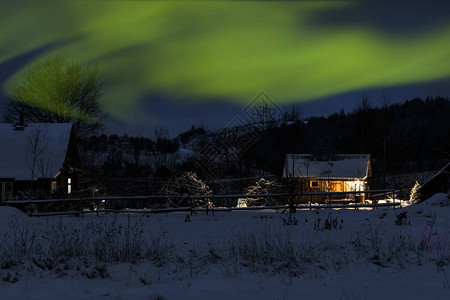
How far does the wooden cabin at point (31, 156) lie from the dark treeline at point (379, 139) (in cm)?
2618

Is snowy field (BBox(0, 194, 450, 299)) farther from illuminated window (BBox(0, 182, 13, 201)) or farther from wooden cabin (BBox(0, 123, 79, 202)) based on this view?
illuminated window (BBox(0, 182, 13, 201))

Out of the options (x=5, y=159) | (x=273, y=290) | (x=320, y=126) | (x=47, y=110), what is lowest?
(x=273, y=290)

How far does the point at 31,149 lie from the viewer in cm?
2800

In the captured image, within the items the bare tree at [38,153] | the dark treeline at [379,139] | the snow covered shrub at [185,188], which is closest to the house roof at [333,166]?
the dark treeline at [379,139]

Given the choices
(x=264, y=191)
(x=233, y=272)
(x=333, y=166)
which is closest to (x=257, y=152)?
(x=333, y=166)

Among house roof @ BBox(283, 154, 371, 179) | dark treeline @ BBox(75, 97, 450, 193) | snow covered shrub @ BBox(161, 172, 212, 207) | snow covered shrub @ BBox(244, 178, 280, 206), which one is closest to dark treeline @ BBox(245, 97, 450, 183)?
dark treeline @ BBox(75, 97, 450, 193)

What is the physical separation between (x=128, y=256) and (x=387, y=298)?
4.51 m

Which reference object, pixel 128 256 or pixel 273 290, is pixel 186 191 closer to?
pixel 128 256

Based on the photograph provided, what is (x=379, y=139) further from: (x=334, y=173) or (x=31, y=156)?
(x=31, y=156)

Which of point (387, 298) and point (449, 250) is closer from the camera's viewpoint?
point (387, 298)

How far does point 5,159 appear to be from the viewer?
27.2 meters

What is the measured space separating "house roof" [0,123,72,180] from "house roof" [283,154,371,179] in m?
22.1

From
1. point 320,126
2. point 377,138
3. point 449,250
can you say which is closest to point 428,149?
point 377,138

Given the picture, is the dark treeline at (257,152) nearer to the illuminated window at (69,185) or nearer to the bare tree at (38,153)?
the illuminated window at (69,185)
